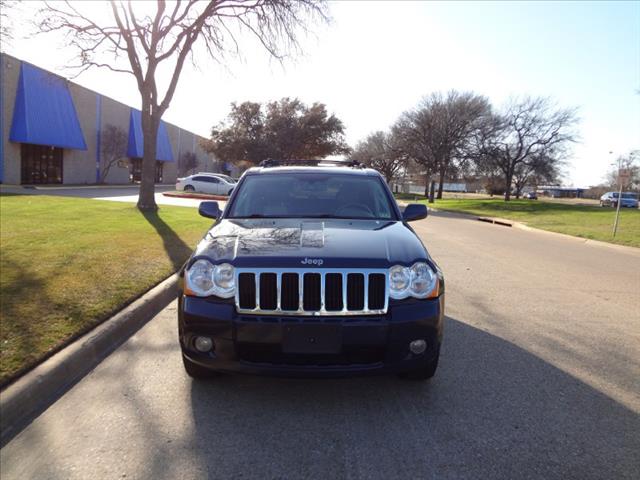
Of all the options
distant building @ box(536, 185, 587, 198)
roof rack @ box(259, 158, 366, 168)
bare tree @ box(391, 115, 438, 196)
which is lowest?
roof rack @ box(259, 158, 366, 168)

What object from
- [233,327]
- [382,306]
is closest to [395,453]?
[382,306]

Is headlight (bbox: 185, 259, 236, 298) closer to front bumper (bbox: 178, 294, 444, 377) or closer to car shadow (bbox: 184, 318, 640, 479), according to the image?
front bumper (bbox: 178, 294, 444, 377)

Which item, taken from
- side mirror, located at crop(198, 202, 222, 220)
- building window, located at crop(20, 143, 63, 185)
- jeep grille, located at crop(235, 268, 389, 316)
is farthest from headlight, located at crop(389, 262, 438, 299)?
building window, located at crop(20, 143, 63, 185)

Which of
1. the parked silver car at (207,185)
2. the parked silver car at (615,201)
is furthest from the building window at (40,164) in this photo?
the parked silver car at (615,201)

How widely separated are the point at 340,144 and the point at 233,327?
54528 millimetres

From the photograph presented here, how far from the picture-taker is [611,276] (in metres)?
9.35

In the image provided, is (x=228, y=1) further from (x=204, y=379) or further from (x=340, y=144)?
(x=340, y=144)

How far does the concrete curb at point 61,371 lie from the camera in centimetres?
301

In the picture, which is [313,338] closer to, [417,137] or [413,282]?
[413,282]

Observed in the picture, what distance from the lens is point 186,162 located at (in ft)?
206

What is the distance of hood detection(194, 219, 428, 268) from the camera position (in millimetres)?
3130

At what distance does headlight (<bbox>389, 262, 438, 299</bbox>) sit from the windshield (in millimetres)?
1176

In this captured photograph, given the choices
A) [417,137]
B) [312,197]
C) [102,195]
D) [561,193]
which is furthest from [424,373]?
[561,193]

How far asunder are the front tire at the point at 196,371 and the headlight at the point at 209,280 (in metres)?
0.57
